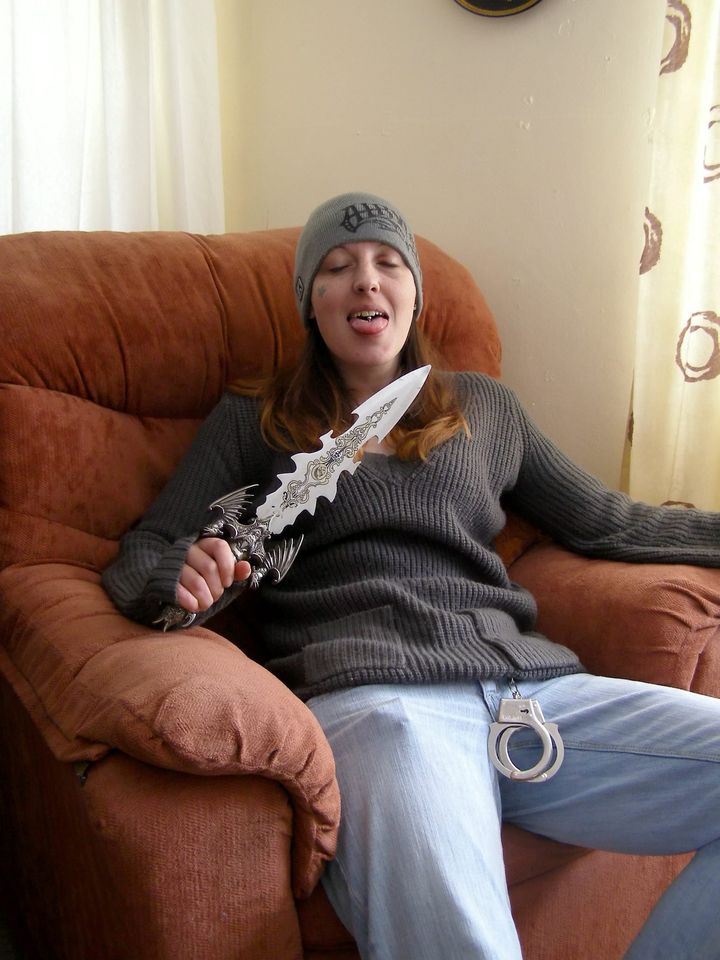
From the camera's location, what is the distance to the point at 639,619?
1.29 m

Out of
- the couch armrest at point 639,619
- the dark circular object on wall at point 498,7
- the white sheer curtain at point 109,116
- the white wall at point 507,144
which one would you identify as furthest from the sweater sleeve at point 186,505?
the dark circular object on wall at point 498,7

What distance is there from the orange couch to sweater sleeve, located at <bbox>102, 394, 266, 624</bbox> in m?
0.04

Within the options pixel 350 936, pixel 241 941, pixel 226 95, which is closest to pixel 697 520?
pixel 350 936

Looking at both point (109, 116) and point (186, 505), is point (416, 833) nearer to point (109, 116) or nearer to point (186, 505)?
point (186, 505)

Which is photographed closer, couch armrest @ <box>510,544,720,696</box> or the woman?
the woman

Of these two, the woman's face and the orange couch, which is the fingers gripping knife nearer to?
the orange couch

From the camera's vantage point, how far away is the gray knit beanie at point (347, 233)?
55.0 inches

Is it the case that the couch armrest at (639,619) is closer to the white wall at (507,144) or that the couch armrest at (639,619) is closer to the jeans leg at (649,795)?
the jeans leg at (649,795)

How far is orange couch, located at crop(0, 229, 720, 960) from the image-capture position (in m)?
0.85

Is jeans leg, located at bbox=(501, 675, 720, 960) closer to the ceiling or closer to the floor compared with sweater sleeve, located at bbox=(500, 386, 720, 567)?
closer to the floor

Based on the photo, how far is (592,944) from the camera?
46.2 inches

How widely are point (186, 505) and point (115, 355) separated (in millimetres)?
306

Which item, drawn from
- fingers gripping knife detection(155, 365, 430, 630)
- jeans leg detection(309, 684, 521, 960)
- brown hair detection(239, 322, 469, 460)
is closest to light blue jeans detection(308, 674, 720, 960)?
jeans leg detection(309, 684, 521, 960)

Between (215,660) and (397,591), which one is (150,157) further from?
(215,660)
